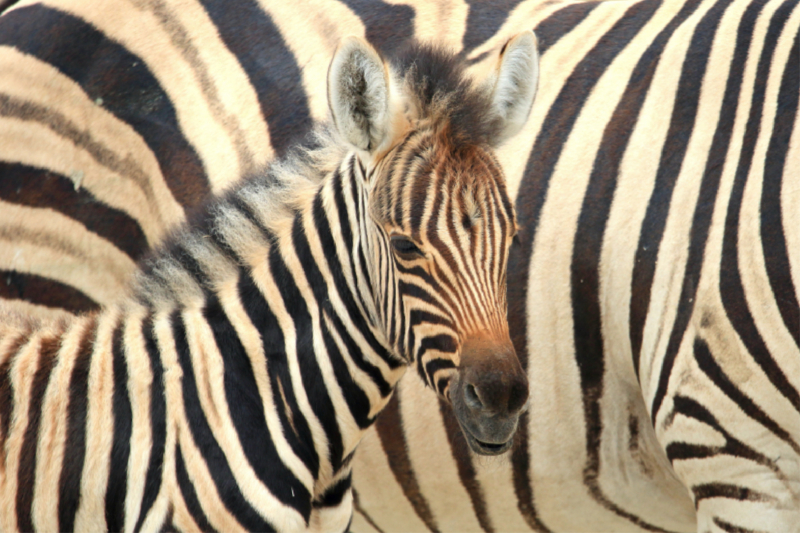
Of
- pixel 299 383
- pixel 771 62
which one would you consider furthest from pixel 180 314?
pixel 771 62

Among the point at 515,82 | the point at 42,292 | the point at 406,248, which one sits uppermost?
the point at 515,82

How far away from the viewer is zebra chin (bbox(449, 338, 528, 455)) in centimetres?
293

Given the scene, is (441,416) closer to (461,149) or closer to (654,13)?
(461,149)

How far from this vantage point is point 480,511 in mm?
4457

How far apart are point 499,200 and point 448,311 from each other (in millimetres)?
499

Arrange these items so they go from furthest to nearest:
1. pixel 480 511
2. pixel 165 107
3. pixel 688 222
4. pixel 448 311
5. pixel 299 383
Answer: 1. pixel 165 107
2. pixel 480 511
3. pixel 688 222
4. pixel 299 383
5. pixel 448 311

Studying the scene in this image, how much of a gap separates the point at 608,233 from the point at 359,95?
4.88 ft

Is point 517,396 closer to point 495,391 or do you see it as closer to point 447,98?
point 495,391

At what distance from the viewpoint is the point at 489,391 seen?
2.92 m

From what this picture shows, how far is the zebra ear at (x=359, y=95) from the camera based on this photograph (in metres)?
3.12

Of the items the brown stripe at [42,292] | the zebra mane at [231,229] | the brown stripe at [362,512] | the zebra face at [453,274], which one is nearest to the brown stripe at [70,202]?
the brown stripe at [42,292]

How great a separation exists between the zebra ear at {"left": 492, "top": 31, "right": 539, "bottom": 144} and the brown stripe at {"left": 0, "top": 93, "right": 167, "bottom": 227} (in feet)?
7.34

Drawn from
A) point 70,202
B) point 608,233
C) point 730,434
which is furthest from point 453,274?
point 70,202

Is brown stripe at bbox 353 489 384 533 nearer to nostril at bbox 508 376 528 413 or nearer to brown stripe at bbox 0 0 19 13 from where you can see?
nostril at bbox 508 376 528 413
